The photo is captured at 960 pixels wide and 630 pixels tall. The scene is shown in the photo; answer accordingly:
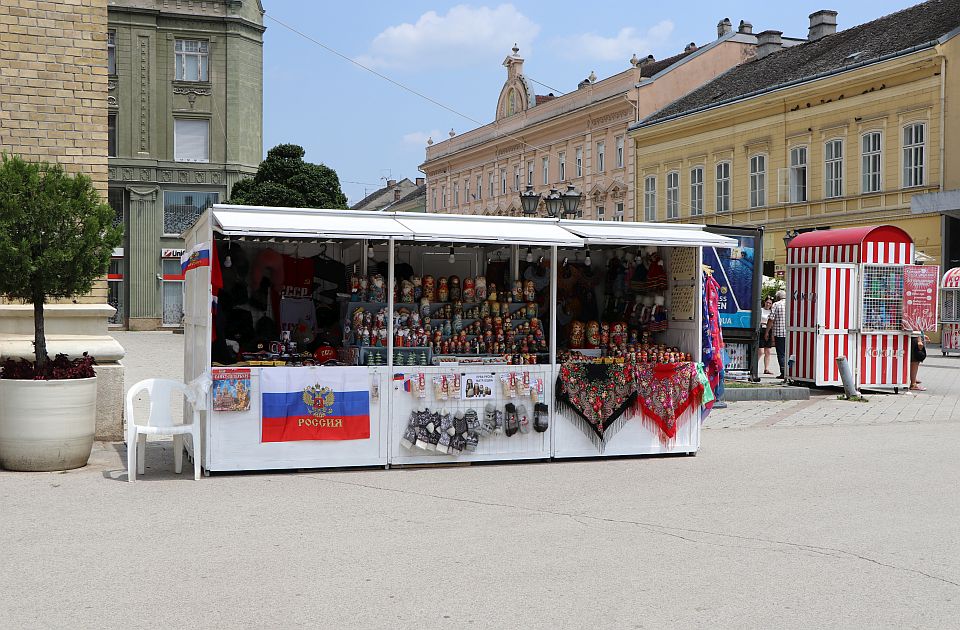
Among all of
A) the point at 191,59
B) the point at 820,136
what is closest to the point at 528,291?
the point at 820,136

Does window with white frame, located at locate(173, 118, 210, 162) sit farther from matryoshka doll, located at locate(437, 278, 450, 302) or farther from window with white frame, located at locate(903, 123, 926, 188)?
matryoshka doll, located at locate(437, 278, 450, 302)

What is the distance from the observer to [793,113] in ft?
134

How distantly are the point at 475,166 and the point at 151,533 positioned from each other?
2438 inches

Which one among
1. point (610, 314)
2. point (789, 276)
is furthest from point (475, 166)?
point (610, 314)

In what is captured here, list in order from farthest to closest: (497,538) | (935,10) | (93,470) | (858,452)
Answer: (935,10)
(858,452)
(93,470)
(497,538)

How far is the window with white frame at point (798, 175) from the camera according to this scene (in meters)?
40.7

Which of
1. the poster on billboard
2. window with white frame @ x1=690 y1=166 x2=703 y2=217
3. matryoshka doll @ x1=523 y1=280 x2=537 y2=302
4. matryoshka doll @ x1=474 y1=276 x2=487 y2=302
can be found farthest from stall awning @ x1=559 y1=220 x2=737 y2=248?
window with white frame @ x1=690 y1=166 x2=703 y2=217

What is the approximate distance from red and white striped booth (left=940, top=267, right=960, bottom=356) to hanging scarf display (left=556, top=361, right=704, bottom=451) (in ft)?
77.9

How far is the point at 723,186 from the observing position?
4541 cm

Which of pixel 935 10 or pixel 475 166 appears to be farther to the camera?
pixel 475 166

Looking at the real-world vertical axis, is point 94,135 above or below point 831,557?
above

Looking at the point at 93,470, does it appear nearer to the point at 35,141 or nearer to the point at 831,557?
the point at 35,141

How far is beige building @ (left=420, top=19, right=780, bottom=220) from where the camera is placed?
51.6 m

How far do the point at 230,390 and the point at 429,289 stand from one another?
8.48ft
